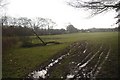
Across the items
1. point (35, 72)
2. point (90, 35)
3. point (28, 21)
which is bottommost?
point (35, 72)

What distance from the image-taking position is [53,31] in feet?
74.9

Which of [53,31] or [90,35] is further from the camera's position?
[90,35]

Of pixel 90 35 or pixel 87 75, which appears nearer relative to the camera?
pixel 87 75

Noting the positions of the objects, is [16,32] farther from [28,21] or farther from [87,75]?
[87,75]

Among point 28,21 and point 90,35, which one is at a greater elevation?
point 28,21

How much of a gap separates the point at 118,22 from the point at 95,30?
6.59 metres

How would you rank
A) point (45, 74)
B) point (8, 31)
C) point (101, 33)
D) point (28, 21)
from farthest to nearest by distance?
1. point (28, 21)
2. point (101, 33)
3. point (8, 31)
4. point (45, 74)

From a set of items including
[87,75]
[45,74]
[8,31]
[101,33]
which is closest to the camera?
[87,75]

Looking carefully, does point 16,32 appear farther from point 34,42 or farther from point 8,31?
point 34,42

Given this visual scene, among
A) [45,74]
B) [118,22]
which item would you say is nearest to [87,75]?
[45,74]

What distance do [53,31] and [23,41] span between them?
3.82m

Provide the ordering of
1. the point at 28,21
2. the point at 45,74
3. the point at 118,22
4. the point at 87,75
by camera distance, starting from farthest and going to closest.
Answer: the point at 28,21, the point at 118,22, the point at 45,74, the point at 87,75

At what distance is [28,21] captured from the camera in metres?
27.2

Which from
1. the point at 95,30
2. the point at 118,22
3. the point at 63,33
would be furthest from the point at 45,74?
the point at 95,30
